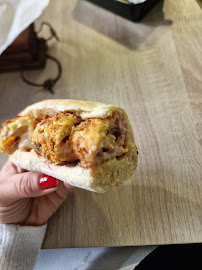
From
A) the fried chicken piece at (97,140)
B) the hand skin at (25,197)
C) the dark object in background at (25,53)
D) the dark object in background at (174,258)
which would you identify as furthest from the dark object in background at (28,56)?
the dark object in background at (174,258)

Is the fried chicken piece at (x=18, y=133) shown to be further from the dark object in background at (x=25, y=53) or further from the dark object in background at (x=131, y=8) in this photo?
the dark object in background at (x=131, y=8)

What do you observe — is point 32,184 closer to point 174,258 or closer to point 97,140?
point 97,140

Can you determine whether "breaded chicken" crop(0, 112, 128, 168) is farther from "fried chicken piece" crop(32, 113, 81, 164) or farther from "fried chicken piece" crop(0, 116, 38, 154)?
A: "fried chicken piece" crop(0, 116, 38, 154)

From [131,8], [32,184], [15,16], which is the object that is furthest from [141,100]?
[15,16]

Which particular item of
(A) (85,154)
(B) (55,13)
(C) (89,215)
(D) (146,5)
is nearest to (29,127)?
(A) (85,154)

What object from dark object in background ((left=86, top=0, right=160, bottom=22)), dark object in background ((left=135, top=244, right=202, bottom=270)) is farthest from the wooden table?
dark object in background ((left=135, top=244, right=202, bottom=270))

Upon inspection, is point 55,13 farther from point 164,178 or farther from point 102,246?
point 102,246
